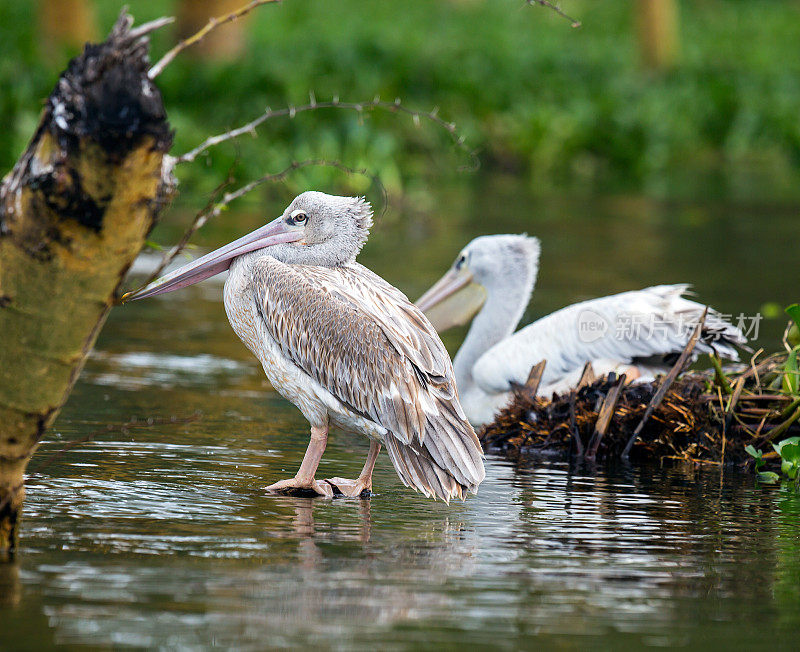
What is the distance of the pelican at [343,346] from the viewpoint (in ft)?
17.9

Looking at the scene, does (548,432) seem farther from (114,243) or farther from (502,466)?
(114,243)

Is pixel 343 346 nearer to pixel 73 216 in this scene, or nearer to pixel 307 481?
pixel 307 481

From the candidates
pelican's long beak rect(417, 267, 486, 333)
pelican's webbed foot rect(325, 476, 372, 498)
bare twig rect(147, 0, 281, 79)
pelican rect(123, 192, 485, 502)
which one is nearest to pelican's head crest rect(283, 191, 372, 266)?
pelican rect(123, 192, 485, 502)

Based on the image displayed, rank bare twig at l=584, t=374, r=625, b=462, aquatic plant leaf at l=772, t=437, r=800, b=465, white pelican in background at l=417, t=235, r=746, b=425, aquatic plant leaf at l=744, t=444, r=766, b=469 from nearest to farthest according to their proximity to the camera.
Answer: aquatic plant leaf at l=772, t=437, r=800, b=465 → aquatic plant leaf at l=744, t=444, r=766, b=469 → bare twig at l=584, t=374, r=625, b=462 → white pelican in background at l=417, t=235, r=746, b=425

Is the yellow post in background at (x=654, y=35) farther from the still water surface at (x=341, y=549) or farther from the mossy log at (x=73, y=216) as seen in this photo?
the mossy log at (x=73, y=216)

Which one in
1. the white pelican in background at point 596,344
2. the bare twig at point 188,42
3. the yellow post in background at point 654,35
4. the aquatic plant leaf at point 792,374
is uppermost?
the yellow post in background at point 654,35

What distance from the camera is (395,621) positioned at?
3.92 meters

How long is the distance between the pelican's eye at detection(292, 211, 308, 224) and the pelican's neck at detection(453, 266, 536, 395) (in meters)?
2.56

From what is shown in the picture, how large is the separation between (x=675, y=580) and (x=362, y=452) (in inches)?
101

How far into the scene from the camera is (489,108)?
2309cm

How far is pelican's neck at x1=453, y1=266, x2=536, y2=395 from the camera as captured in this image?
8.41 metres

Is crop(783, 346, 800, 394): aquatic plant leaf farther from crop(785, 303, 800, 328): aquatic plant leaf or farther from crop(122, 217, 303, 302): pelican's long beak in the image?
crop(122, 217, 303, 302): pelican's long beak

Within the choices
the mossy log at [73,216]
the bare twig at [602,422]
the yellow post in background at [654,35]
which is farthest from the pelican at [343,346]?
the yellow post in background at [654,35]

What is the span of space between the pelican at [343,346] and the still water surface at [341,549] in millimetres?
203
